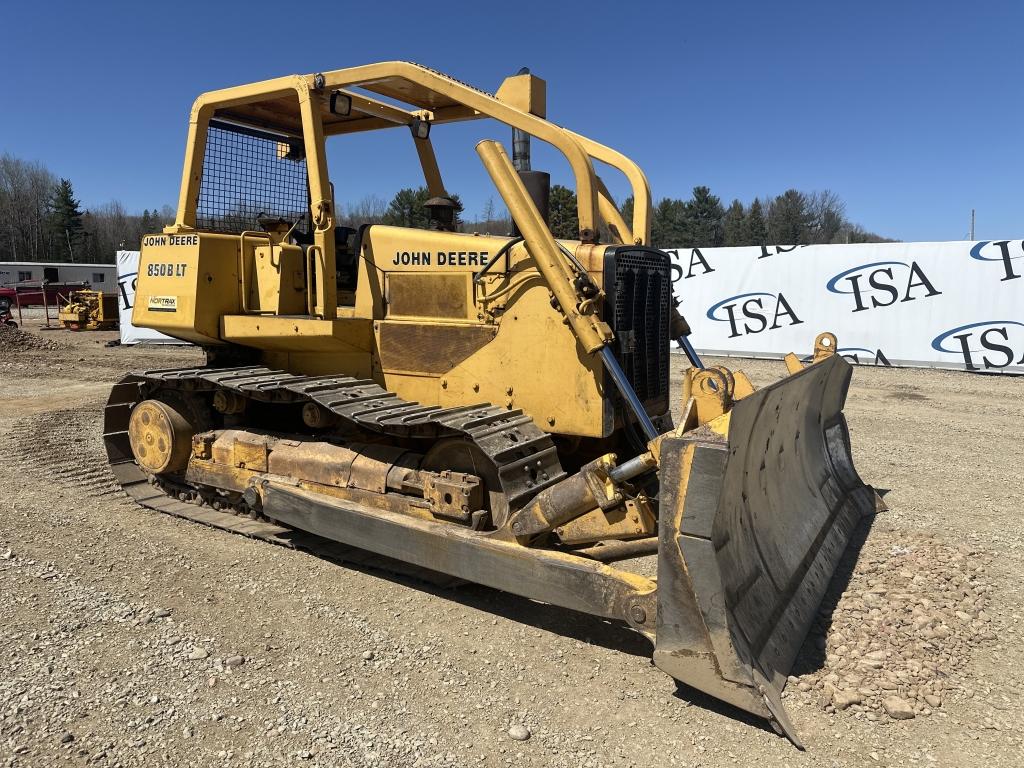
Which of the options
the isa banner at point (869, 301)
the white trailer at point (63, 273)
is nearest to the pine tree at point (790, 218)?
the isa banner at point (869, 301)

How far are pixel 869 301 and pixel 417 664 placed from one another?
1359cm

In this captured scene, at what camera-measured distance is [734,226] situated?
2211 inches

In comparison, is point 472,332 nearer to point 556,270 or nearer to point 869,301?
point 556,270

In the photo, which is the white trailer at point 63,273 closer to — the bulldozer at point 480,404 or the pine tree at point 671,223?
the pine tree at point 671,223

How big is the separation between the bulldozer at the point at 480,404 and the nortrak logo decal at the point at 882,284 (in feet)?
32.0

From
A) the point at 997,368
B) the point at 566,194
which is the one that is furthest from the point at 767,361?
the point at 566,194

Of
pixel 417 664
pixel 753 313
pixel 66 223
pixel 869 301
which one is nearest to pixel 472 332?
pixel 417 664

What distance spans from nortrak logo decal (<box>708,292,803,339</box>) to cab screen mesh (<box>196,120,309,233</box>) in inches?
454

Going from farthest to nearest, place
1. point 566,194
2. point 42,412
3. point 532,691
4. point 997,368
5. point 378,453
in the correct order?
1. point 566,194
2. point 997,368
3. point 42,412
4. point 378,453
5. point 532,691

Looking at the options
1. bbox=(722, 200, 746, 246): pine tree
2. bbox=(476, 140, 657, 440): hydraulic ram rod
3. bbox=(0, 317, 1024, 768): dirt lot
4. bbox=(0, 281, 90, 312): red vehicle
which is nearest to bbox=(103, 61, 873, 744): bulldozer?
bbox=(476, 140, 657, 440): hydraulic ram rod

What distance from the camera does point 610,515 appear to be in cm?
383

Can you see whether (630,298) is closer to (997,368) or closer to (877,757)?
(877,757)

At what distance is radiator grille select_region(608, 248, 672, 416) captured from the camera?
439 cm

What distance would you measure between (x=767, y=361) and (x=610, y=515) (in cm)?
1258
